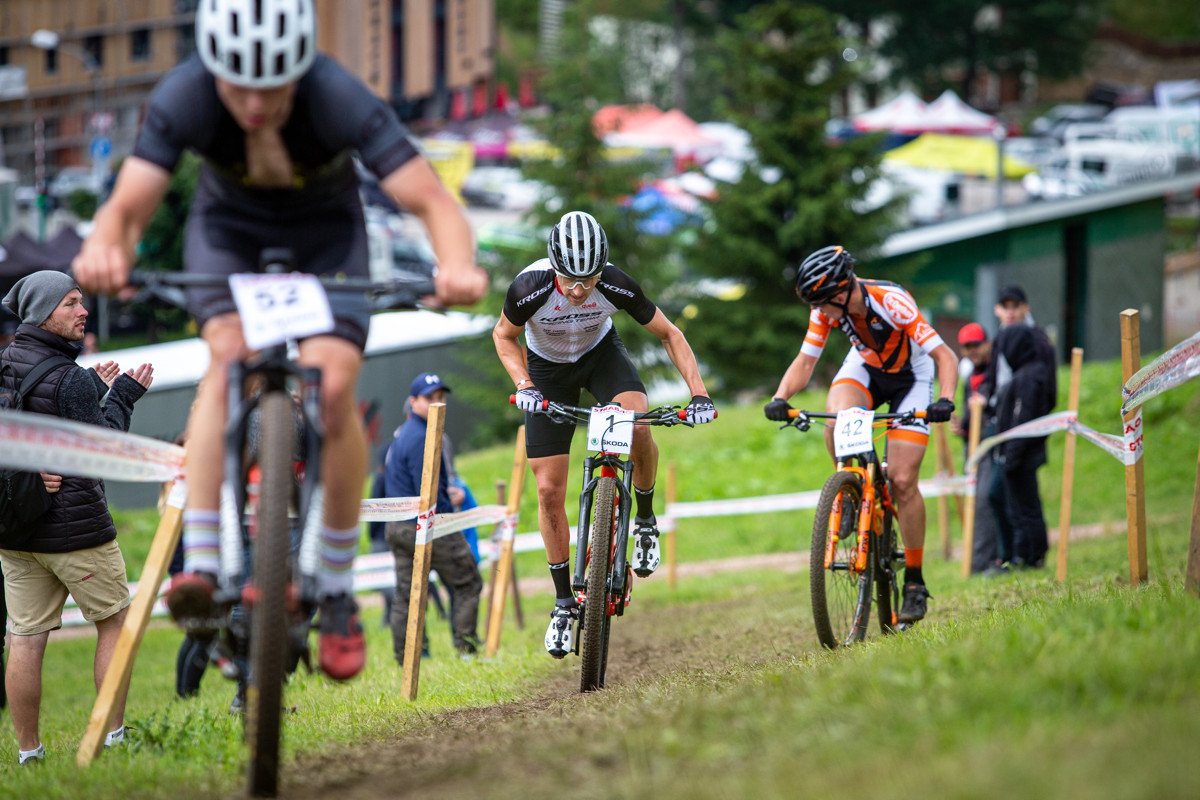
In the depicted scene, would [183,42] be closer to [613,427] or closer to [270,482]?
[613,427]

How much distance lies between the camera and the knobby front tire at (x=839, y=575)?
262 inches

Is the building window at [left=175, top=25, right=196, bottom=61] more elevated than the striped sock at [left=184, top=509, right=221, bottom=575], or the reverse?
the building window at [left=175, top=25, right=196, bottom=61]

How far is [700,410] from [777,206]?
2065 centimetres

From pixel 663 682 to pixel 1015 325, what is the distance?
6661mm

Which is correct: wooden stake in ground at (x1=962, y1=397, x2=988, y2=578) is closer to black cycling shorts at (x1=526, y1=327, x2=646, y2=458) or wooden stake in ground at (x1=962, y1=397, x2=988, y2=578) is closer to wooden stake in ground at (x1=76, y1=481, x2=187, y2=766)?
black cycling shorts at (x1=526, y1=327, x2=646, y2=458)

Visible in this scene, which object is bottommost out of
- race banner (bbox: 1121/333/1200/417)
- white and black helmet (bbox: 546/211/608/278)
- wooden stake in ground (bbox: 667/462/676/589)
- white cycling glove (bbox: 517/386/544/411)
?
wooden stake in ground (bbox: 667/462/676/589)

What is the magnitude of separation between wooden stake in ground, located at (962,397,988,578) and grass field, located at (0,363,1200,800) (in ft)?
7.82

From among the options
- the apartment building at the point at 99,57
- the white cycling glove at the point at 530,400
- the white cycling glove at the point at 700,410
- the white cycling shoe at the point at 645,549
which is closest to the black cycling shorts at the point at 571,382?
the white cycling glove at the point at 530,400

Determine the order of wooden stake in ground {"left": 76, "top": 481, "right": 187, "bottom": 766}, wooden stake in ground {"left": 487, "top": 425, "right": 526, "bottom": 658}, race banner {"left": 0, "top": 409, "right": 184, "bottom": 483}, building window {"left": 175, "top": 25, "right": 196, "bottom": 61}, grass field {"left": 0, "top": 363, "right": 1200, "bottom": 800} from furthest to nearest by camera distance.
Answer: building window {"left": 175, "top": 25, "right": 196, "bottom": 61} → wooden stake in ground {"left": 487, "top": 425, "right": 526, "bottom": 658} → wooden stake in ground {"left": 76, "top": 481, "right": 187, "bottom": 766} → race banner {"left": 0, "top": 409, "right": 184, "bottom": 483} → grass field {"left": 0, "top": 363, "right": 1200, "bottom": 800}

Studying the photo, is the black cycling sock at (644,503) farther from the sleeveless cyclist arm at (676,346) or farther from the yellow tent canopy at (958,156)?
the yellow tent canopy at (958,156)

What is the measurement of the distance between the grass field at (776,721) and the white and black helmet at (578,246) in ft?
7.22

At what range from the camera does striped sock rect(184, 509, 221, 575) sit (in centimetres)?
408

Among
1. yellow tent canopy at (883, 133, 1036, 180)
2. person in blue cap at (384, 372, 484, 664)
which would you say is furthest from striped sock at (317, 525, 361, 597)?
yellow tent canopy at (883, 133, 1036, 180)

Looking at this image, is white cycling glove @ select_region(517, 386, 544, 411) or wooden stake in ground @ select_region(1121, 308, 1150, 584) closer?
white cycling glove @ select_region(517, 386, 544, 411)
